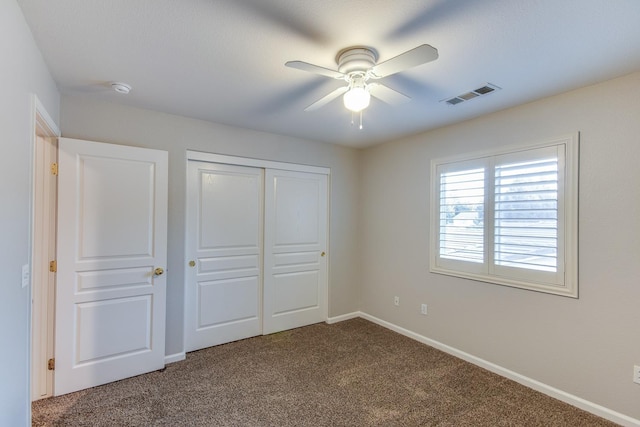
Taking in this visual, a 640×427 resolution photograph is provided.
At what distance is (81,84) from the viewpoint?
2.37 m

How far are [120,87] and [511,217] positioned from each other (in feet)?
11.2

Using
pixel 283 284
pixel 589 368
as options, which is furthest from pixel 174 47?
pixel 589 368

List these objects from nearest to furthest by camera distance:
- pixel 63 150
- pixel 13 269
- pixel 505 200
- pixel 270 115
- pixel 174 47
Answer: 1. pixel 13 269
2. pixel 174 47
3. pixel 63 150
4. pixel 505 200
5. pixel 270 115

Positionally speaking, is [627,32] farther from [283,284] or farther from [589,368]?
[283,284]

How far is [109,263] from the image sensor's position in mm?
2643

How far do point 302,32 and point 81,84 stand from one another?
186cm

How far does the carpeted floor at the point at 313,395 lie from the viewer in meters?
2.17

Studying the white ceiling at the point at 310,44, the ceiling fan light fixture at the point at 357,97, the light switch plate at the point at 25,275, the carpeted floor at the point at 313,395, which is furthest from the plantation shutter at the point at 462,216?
the light switch plate at the point at 25,275

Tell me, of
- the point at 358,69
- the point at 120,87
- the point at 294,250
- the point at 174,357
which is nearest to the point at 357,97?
the point at 358,69

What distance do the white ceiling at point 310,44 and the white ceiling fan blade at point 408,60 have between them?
7.3 inches

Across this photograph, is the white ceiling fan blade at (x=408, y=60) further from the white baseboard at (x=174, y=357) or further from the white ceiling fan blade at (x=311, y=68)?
the white baseboard at (x=174, y=357)

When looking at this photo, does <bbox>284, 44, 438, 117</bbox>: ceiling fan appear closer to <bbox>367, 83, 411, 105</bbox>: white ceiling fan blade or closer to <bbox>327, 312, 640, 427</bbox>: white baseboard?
<bbox>367, 83, 411, 105</bbox>: white ceiling fan blade

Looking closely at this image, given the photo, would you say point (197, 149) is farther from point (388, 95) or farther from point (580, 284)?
point (580, 284)

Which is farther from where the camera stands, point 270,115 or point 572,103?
point 270,115
